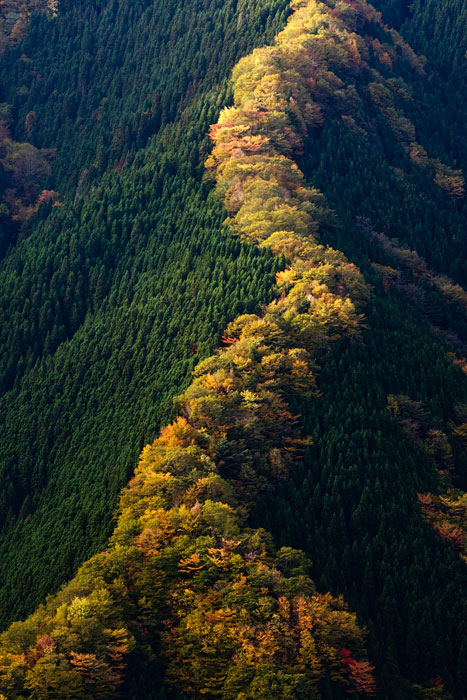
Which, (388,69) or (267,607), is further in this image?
(388,69)

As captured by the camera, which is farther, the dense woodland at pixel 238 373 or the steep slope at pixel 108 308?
the steep slope at pixel 108 308

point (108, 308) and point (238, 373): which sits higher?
point (238, 373)

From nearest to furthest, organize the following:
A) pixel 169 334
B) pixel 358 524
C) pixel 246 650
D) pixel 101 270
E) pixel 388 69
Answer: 1. pixel 246 650
2. pixel 358 524
3. pixel 169 334
4. pixel 101 270
5. pixel 388 69

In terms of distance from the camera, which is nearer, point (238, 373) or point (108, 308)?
point (238, 373)

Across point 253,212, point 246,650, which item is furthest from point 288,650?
point 253,212

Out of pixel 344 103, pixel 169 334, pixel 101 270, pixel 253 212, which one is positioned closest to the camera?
pixel 169 334

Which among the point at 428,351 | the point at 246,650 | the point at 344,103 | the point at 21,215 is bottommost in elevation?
the point at 21,215

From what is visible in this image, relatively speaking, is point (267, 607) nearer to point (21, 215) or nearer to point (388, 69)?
point (21, 215)

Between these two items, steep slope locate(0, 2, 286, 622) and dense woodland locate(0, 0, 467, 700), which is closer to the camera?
dense woodland locate(0, 0, 467, 700)
